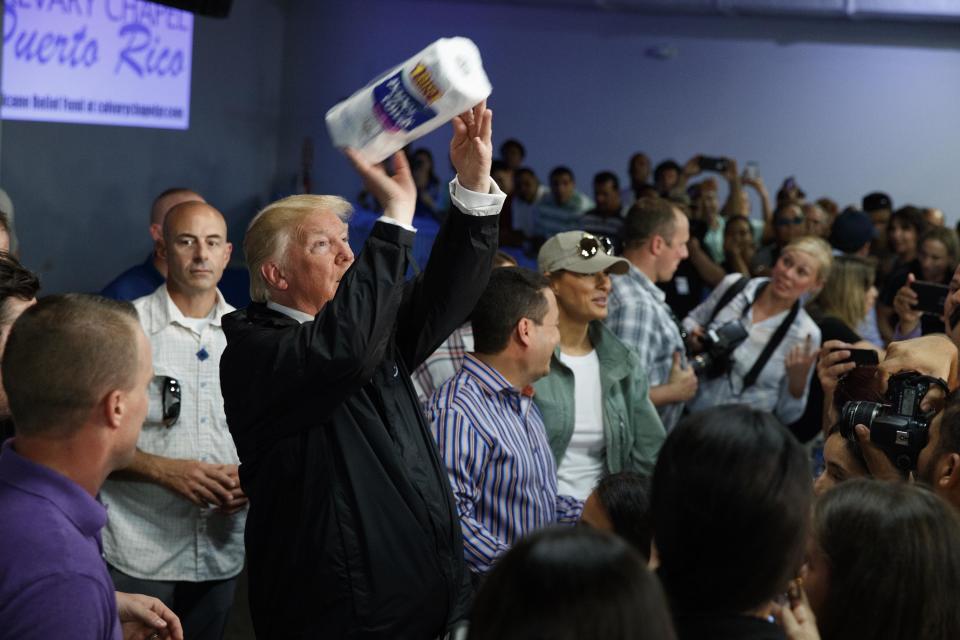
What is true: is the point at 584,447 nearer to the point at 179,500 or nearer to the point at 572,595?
the point at 179,500

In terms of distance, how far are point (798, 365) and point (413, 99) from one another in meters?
2.64

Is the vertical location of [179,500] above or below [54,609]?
below

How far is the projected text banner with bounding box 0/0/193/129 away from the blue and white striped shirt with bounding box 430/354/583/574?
14.0ft

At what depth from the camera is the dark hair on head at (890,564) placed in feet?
4.38

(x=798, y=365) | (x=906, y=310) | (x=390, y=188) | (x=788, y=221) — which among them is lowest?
(x=798, y=365)

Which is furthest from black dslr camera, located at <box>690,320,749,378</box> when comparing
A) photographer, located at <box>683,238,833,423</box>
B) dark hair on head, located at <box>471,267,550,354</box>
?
dark hair on head, located at <box>471,267,550,354</box>

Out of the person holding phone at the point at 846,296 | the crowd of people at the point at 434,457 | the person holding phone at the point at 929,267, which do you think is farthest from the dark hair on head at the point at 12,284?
the person holding phone at the point at 929,267

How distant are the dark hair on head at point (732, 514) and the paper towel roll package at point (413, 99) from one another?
74cm

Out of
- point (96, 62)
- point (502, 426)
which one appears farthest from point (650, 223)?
point (96, 62)

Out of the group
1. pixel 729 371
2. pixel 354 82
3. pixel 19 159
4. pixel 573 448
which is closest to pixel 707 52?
pixel 354 82

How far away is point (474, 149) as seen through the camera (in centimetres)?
189

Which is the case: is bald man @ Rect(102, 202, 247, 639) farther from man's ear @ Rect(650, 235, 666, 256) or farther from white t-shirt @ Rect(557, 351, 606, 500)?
man's ear @ Rect(650, 235, 666, 256)

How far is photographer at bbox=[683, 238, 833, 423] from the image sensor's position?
3988 millimetres

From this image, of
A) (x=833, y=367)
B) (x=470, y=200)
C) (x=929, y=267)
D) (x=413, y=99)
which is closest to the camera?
(x=413, y=99)
